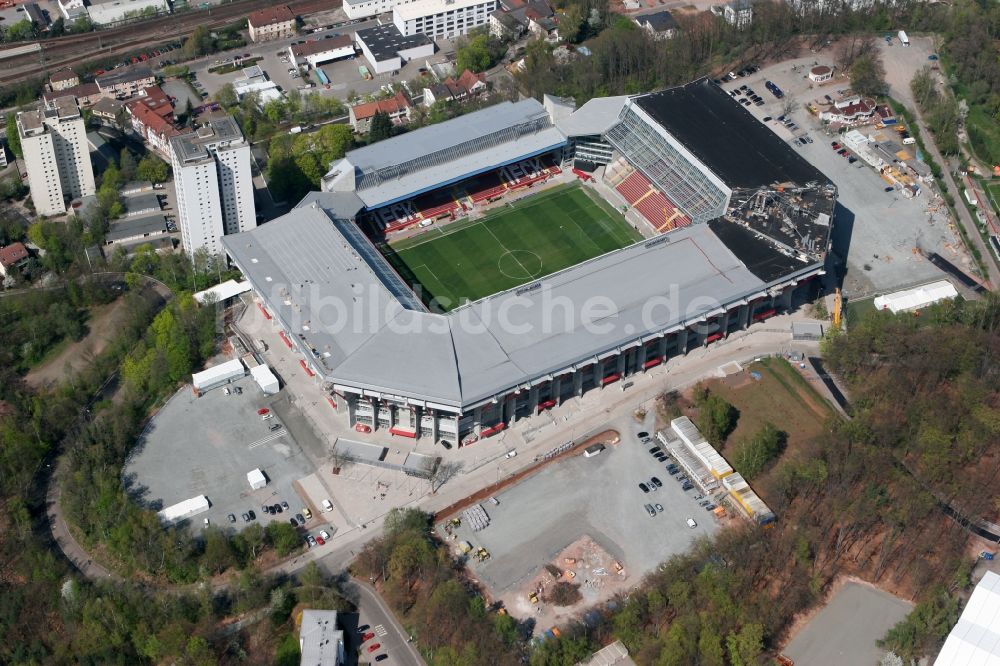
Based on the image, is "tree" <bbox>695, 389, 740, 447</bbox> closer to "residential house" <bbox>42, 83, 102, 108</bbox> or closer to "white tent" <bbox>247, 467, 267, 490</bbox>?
"white tent" <bbox>247, 467, 267, 490</bbox>

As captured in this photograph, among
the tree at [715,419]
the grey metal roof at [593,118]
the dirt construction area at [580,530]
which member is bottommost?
the dirt construction area at [580,530]

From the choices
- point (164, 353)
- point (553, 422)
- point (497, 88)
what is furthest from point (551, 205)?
point (164, 353)

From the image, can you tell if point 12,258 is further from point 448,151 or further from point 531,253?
point 531,253

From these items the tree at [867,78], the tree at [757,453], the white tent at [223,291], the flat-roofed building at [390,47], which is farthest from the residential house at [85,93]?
the tree at [867,78]

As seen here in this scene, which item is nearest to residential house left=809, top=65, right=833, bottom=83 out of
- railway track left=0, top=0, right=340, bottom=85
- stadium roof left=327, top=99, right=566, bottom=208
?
stadium roof left=327, top=99, right=566, bottom=208

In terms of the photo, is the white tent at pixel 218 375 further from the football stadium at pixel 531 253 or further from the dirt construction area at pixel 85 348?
the dirt construction area at pixel 85 348
